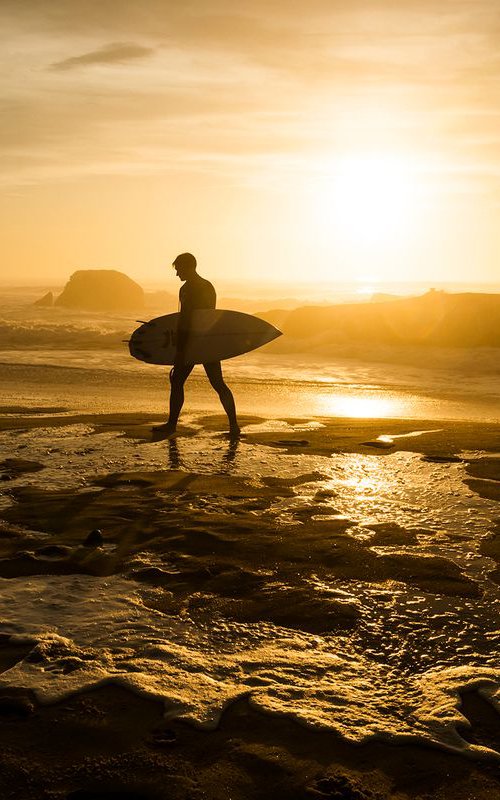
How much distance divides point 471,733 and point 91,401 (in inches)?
494

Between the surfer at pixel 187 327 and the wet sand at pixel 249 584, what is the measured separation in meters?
0.40

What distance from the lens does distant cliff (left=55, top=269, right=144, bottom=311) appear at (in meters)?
67.4

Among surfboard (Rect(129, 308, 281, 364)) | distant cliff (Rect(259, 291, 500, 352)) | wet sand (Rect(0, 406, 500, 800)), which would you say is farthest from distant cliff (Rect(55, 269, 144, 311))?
wet sand (Rect(0, 406, 500, 800))

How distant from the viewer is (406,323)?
30.2 meters

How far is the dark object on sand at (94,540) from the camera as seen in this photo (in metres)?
5.66

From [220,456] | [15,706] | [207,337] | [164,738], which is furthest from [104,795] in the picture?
[207,337]

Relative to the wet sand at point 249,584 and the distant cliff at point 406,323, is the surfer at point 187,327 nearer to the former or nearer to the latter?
the wet sand at point 249,584

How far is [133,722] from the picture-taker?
11.3ft

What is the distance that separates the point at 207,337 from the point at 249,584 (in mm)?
5574

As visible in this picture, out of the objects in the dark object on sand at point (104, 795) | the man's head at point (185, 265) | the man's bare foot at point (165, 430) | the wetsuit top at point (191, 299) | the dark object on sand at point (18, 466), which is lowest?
the dark object on sand at point (104, 795)

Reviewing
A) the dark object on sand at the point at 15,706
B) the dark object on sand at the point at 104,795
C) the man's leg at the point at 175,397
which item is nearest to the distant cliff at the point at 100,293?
the man's leg at the point at 175,397

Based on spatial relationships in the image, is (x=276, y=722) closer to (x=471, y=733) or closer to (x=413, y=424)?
(x=471, y=733)

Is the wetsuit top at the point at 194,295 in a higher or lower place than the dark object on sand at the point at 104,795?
higher

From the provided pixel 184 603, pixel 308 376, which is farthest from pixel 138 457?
pixel 308 376
